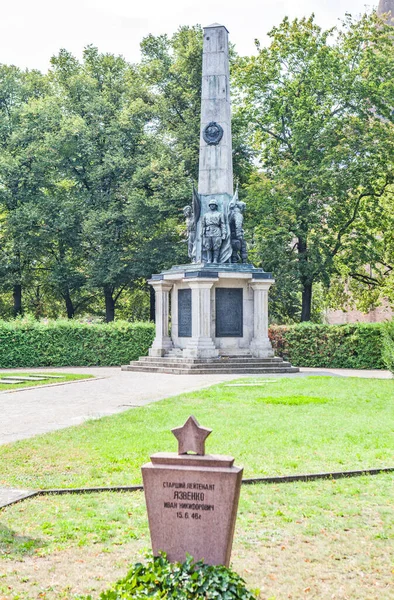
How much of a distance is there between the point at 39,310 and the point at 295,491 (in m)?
36.4

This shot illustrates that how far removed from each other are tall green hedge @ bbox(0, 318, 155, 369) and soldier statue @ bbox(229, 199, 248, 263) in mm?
5405

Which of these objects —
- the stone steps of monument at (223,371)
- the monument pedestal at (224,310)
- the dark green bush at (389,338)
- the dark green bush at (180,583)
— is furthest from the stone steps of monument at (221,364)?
the dark green bush at (180,583)

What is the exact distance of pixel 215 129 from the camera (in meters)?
24.7

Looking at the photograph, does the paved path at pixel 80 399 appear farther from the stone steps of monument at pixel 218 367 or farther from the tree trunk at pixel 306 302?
the tree trunk at pixel 306 302

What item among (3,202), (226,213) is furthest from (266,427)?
(3,202)

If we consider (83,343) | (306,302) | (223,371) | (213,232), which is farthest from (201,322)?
(306,302)

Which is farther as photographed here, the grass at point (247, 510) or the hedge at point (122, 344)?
the hedge at point (122, 344)

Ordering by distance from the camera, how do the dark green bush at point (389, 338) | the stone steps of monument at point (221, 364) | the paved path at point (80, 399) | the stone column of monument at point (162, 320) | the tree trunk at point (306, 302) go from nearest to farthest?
the paved path at point (80, 399) < the dark green bush at point (389, 338) < the stone steps of monument at point (221, 364) < the stone column of monument at point (162, 320) < the tree trunk at point (306, 302)

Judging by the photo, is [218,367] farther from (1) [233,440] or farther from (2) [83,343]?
(1) [233,440]

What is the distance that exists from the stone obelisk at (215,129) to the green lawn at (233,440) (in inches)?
477

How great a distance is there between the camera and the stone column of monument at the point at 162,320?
2466cm

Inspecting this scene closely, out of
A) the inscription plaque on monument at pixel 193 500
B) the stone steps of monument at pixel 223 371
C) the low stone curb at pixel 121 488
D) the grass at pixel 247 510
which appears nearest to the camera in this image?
the inscription plaque on monument at pixel 193 500

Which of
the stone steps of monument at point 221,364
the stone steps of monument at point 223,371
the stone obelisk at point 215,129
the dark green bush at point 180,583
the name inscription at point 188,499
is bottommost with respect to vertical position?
the stone steps of monument at point 223,371

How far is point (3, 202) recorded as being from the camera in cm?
3697
